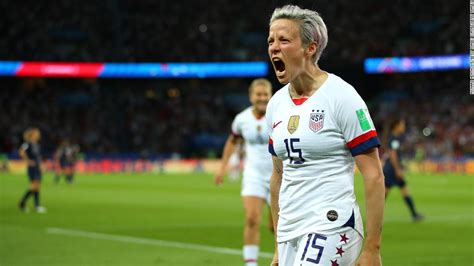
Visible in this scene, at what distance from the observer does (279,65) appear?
5016 millimetres

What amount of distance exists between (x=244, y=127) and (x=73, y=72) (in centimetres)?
5295

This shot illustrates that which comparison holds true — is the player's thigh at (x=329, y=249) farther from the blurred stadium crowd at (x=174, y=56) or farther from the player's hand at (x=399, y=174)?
the blurred stadium crowd at (x=174, y=56)

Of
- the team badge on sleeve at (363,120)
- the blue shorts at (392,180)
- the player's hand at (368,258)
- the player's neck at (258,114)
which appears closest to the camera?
the player's hand at (368,258)

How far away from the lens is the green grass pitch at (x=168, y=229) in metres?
13.9

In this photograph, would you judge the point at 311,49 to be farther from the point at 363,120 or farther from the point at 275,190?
the point at 275,190

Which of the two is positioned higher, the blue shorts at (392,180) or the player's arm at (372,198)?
the player's arm at (372,198)

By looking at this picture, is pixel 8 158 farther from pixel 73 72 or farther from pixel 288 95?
pixel 288 95

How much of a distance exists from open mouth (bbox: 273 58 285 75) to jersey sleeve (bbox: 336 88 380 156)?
36 centimetres

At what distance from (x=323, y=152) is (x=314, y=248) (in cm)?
53

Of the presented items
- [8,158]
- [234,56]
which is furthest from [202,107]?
[8,158]

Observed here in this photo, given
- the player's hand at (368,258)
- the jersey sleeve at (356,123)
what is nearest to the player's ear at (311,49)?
the jersey sleeve at (356,123)

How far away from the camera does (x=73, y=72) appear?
64125 millimetres

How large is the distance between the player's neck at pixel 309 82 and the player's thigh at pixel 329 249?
79cm

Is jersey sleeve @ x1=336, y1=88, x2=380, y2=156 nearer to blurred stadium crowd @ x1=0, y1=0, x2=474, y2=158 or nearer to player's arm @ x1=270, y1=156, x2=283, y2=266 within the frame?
player's arm @ x1=270, y1=156, x2=283, y2=266
